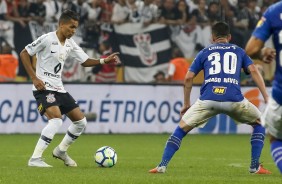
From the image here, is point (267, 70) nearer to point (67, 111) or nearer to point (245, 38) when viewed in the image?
point (245, 38)

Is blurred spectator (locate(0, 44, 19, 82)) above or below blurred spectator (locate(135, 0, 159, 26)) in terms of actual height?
below

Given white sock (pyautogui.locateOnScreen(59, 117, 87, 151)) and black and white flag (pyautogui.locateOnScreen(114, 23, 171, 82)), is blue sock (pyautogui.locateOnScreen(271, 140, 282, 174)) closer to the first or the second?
white sock (pyautogui.locateOnScreen(59, 117, 87, 151))

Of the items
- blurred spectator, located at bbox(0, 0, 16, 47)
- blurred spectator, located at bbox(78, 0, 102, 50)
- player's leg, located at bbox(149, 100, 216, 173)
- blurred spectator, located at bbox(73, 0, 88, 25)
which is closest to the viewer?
player's leg, located at bbox(149, 100, 216, 173)

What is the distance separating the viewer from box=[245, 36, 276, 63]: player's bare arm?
26.8ft

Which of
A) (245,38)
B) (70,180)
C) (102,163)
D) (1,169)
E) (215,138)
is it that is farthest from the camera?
(245,38)

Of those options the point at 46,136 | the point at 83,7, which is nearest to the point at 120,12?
the point at 83,7

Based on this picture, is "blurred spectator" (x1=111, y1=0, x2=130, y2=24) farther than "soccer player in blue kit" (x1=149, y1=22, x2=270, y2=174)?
Yes

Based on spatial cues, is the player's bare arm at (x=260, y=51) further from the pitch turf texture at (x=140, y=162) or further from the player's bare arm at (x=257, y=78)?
the player's bare arm at (x=257, y=78)

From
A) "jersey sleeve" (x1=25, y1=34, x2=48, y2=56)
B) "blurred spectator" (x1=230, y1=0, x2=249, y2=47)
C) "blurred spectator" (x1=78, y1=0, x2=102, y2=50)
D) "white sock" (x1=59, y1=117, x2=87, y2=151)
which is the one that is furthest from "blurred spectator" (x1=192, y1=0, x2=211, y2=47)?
"jersey sleeve" (x1=25, y1=34, x2=48, y2=56)

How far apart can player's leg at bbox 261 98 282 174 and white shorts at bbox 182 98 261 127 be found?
2837 mm

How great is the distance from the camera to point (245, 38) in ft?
75.8

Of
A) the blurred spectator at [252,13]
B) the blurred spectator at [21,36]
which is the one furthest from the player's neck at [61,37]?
the blurred spectator at [252,13]

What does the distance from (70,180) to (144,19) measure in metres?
13.3

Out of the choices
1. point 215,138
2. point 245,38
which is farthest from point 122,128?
point 245,38
